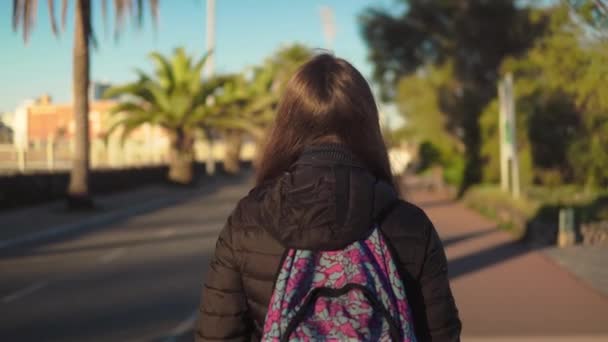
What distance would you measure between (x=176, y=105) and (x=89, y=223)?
16.1 meters

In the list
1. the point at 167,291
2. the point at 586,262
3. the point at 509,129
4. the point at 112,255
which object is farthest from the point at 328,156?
the point at 509,129

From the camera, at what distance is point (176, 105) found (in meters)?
35.0

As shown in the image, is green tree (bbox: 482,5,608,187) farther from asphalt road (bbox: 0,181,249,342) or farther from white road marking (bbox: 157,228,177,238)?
white road marking (bbox: 157,228,177,238)

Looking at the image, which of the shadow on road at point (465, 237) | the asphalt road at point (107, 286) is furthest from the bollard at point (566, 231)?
the asphalt road at point (107, 286)

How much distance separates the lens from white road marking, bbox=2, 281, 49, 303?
920cm

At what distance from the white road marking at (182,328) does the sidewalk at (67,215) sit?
27.0 ft

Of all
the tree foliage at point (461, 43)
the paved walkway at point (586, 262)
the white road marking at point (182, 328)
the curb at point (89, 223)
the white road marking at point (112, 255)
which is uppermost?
the tree foliage at point (461, 43)

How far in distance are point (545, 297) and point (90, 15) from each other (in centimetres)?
1566

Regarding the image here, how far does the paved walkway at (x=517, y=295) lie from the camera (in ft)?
23.9

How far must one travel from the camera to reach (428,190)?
1393 inches

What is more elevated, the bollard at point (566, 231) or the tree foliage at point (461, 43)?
the tree foliage at point (461, 43)

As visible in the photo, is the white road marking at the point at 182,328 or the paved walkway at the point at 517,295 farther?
the paved walkway at the point at 517,295

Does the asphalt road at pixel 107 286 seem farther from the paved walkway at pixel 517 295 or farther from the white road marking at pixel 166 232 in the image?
the paved walkway at pixel 517 295

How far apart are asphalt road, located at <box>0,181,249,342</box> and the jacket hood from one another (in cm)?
533
